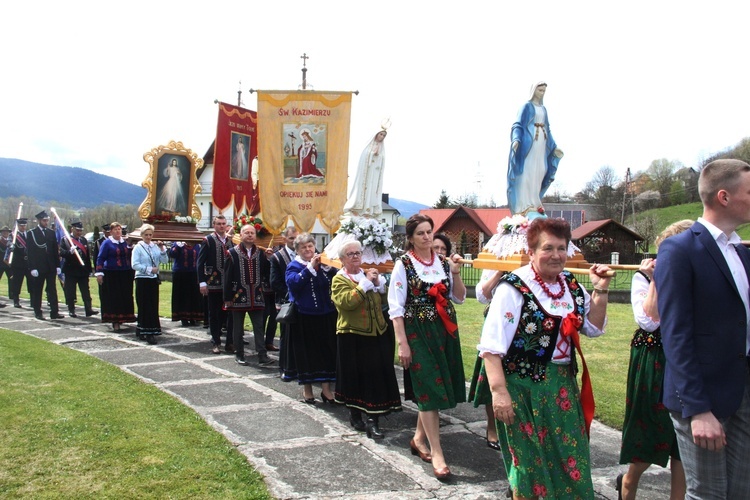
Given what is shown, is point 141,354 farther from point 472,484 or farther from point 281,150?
point 472,484

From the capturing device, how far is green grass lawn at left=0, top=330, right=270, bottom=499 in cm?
411

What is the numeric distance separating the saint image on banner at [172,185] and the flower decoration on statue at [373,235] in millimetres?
7278

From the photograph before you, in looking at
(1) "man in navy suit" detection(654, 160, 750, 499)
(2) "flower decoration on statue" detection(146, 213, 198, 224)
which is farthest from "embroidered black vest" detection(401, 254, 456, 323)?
(2) "flower decoration on statue" detection(146, 213, 198, 224)

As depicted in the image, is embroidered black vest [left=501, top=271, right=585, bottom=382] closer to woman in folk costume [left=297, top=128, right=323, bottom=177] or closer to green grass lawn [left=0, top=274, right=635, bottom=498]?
green grass lawn [left=0, top=274, right=635, bottom=498]

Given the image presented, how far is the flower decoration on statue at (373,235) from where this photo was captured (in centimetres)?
662

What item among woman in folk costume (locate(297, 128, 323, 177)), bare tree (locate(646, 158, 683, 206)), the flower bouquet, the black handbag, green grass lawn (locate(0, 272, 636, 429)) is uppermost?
bare tree (locate(646, 158, 683, 206))

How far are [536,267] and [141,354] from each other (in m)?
7.47

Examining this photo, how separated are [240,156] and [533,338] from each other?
11.2 metres

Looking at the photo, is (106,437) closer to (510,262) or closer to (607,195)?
(510,262)

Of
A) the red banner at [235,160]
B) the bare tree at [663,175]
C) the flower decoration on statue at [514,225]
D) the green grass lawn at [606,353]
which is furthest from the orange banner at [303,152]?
the bare tree at [663,175]

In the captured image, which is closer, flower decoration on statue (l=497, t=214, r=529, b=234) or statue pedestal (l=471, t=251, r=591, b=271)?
statue pedestal (l=471, t=251, r=591, b=271)

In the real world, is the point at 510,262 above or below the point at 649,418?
above

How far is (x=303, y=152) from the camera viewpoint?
10.3 metres

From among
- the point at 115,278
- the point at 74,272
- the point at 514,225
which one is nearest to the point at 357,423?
the point at 514,225
